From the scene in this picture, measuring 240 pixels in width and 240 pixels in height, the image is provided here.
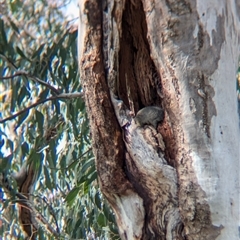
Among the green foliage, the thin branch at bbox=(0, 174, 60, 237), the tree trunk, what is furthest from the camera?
the thin branch at bbox=(0, 174, 60, 237)

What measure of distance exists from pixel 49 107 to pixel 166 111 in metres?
1.79

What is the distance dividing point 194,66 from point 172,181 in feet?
0.74

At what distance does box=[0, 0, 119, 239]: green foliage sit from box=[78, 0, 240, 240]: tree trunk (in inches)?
39.5

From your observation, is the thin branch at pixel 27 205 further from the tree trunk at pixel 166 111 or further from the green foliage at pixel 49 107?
the tree trunk at pixel 166 111

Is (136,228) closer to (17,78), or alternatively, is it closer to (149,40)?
(149,40)

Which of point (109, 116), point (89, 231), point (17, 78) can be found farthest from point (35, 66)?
point (109, 116)

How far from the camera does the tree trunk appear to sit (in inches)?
38.1

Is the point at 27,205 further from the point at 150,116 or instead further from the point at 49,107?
the point at 150,116

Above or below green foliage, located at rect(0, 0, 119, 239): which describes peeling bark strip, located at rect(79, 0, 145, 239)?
below

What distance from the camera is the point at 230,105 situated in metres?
1.02

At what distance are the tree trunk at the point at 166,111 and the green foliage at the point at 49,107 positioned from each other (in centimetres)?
100

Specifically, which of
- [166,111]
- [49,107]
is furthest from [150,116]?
[49,107]

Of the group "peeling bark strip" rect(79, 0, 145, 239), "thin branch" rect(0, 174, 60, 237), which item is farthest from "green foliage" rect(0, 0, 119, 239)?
"peeling bark strip" rect(79, 0, 145, 239)

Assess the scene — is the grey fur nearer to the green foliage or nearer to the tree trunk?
the tree trunk
